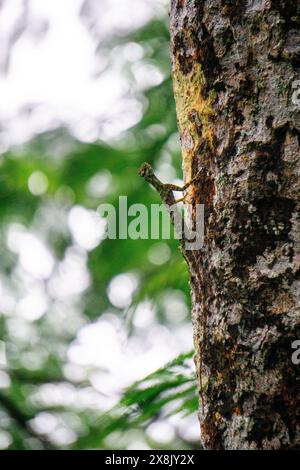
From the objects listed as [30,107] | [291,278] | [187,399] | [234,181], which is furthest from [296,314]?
[30,107]

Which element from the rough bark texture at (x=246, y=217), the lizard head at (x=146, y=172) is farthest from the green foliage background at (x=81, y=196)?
the rough bark texture at (x=246, y=217)

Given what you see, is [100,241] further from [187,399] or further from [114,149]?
[187,399]

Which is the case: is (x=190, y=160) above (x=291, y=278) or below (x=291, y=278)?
above

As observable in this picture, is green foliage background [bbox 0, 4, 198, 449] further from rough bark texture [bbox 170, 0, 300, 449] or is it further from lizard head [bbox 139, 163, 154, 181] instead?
rough bark texture [bbox 170, 0, 300, 449]

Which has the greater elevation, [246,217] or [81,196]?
[81,196]

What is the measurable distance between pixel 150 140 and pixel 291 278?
2367mm

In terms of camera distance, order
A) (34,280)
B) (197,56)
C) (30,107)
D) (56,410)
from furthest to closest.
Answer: (34,280), (30,107), (56,410), (197,56)

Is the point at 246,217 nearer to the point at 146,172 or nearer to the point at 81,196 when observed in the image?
the point at 146,172

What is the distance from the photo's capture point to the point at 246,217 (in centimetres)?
115

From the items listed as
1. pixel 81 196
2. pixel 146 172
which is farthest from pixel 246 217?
pixel 81 196

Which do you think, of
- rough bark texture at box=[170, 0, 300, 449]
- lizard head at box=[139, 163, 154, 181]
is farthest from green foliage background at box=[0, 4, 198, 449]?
rough bark texture at box=[170, 0, 300, 449]

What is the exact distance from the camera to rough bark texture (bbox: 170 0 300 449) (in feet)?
3.52

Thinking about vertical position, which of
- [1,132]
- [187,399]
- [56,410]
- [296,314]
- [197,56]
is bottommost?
[56,410]

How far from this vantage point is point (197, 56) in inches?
50.9
